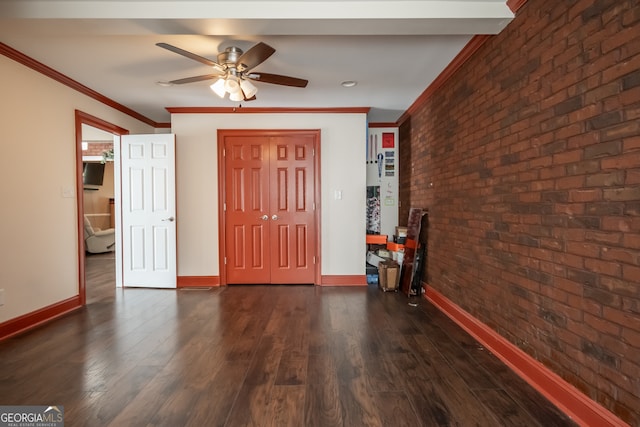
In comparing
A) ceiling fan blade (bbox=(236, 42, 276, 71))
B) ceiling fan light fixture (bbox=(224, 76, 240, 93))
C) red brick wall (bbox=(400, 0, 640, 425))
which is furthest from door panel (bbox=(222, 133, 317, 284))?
red brick wall (bbox=(400, 0, 640, 425))

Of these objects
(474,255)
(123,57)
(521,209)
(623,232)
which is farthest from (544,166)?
(123,57)

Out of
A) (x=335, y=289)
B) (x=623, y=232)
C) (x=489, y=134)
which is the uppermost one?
(x=489, y=134)

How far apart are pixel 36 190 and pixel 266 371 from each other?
2797mm

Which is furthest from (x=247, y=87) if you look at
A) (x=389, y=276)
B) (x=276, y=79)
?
(x=389, y=276)

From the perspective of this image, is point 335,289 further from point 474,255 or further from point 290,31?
point 290,31

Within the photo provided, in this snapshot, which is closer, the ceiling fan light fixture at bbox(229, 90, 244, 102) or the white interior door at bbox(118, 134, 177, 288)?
the ceiling fan light fixture at bbox(229, 90, 244, 102)

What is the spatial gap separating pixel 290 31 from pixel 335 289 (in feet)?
10.1

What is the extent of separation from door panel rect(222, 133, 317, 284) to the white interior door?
757mm

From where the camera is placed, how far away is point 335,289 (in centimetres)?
427

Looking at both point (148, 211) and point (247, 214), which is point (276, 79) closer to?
point (247, 214)

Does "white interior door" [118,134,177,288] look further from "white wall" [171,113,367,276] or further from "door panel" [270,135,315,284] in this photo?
"door panel" [270,135,315,284]

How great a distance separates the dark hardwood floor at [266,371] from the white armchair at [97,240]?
4838 millimetres

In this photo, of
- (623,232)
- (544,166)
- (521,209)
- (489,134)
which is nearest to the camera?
(623,232)

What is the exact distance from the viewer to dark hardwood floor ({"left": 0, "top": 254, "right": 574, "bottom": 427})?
5.53ft
